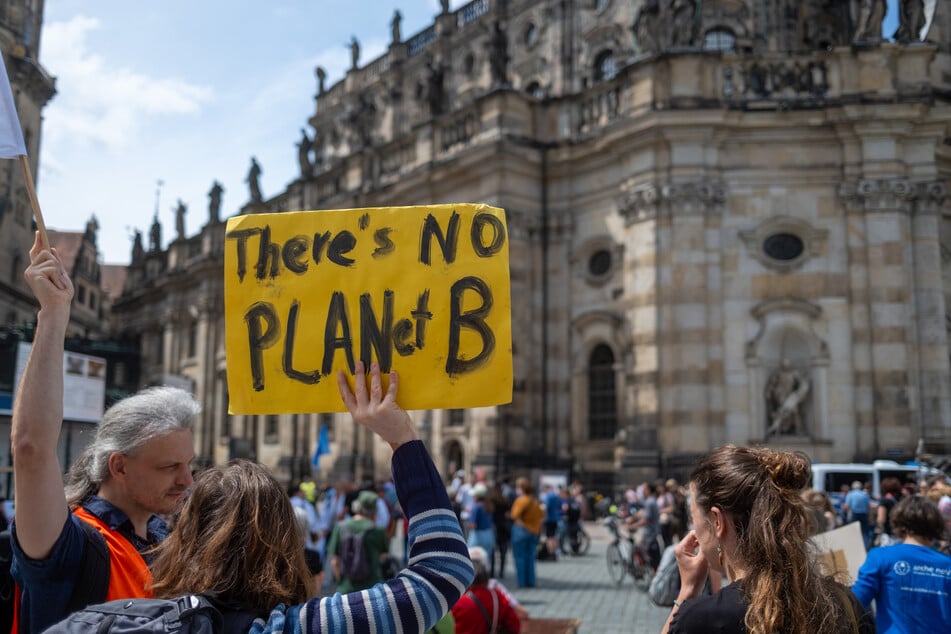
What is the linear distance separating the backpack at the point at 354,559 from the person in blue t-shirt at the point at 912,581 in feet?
19.4

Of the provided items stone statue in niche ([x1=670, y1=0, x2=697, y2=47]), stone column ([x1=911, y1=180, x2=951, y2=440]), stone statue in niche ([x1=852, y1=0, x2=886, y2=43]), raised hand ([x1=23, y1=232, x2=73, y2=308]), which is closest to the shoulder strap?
raised hand ([x1=23, y1=232, x2=73, y2=308])

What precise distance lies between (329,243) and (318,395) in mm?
497

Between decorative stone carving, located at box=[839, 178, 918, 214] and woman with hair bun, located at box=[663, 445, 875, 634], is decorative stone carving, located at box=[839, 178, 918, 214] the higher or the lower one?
the higher one

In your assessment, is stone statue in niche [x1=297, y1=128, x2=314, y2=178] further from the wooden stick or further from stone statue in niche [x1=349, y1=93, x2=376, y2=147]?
the wooden stick

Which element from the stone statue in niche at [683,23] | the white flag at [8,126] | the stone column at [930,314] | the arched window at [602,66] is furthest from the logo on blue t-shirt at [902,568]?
the arched window at [602,66]

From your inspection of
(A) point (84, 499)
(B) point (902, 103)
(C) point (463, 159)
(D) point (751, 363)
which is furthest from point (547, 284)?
(A) point (84, 499)

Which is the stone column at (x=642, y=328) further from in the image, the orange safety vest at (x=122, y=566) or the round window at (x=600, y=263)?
the orange safety vest at (x=122, y=566)

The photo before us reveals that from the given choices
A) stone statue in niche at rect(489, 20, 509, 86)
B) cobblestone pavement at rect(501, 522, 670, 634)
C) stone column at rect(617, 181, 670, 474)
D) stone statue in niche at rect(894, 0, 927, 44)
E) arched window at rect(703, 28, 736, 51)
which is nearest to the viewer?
cobblestone pavement at rect(501, 522, 670, 634)

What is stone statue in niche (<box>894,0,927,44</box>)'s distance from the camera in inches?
939

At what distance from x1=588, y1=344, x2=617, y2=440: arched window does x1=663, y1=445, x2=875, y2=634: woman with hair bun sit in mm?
21933

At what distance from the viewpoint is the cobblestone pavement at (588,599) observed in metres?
12.0

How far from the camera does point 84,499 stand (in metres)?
3.31

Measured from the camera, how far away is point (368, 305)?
2.91 m

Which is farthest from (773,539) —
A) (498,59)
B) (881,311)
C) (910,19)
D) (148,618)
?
(498,59)
